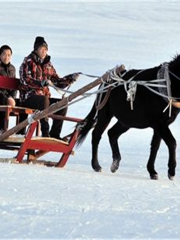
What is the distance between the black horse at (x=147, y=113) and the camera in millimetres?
8484

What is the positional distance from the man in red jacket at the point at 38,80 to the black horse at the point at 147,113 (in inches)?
19.1

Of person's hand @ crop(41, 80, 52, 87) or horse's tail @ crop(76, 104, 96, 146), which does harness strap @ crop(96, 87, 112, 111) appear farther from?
person's hand @ crop(41, 80, 52, 87)

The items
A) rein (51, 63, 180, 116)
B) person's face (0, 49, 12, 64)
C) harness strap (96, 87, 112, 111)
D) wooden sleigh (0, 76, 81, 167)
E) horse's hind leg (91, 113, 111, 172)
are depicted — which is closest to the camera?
rein (51, 63, 180, 116)

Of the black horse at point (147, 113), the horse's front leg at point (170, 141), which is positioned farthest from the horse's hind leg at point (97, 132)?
the horse's front leg at point (170, 141)

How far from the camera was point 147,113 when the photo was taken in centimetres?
861

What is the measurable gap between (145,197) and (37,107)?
10.3 feet

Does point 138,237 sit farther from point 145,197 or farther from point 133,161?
point 133,161

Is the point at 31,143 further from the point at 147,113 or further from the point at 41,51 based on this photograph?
the point at 147,113

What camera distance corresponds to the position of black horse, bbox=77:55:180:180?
848 centimetres

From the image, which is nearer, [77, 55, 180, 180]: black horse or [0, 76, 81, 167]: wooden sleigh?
[77, 55, 180, 180]: black horse

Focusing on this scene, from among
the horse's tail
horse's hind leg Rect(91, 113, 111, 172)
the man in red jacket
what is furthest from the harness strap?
the man in red jacket

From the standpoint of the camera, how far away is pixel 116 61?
25484mm

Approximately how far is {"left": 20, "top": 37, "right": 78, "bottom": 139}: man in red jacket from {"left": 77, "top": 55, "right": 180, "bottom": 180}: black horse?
1.59ft

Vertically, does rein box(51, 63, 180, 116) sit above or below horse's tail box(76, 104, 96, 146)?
above
